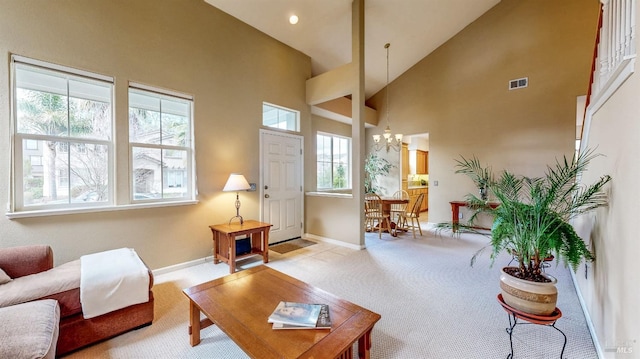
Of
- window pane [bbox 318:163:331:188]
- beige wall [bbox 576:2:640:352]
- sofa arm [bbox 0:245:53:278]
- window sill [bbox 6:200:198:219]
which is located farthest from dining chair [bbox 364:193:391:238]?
sofa arm [bbox 0:245:53:278]

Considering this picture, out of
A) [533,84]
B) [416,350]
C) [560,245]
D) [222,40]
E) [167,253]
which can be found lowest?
[416,350]

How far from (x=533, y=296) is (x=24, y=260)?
3699 millimetres

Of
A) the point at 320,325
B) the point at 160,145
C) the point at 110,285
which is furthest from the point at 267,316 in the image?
the point at 160,145

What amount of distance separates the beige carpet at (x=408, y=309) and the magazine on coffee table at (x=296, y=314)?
564 millimetres

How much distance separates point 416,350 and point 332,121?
5.28 meters

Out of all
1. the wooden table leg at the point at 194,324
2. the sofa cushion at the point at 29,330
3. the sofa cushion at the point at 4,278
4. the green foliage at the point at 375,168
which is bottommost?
the wooden table leg at the point at 194,324

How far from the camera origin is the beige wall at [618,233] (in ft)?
4.16

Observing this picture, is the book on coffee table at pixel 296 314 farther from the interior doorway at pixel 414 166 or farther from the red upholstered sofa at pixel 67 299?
the interior doorway at pixel 414 166

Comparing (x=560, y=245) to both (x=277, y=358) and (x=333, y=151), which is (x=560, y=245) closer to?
(x=277, y=358)

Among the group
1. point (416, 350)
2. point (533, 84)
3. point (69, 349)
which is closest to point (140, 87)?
point (69, 349)

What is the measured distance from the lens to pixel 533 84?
4828 mm

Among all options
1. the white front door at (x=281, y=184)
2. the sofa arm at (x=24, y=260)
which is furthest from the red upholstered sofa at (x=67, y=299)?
the white front door at (x=281, y=184)

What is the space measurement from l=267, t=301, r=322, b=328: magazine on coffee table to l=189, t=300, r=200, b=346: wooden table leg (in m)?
0.67

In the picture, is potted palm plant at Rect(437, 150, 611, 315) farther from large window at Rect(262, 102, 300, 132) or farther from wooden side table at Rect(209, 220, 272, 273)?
large window at Rect(262, 102, 300, 132)
